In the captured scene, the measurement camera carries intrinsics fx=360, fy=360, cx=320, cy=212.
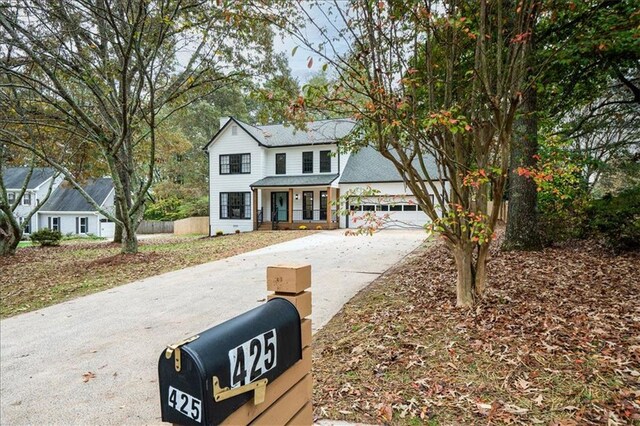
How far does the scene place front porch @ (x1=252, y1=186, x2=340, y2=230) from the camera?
2123cm

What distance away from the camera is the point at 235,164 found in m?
22.4

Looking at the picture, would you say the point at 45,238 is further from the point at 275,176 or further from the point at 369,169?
the point at 369,169

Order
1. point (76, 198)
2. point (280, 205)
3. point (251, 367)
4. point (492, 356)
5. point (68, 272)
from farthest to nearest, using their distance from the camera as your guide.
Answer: point (76, 198) < point (280, 205) < point (68, 272) < point (492, 356) < point (251, 367)

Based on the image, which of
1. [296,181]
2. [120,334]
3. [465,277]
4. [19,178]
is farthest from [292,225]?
[19,178]

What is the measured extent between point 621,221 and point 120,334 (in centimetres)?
820

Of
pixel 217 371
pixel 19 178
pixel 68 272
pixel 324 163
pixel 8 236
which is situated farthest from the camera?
pixel 19 178

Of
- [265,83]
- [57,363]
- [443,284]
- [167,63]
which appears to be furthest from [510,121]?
[167,63]

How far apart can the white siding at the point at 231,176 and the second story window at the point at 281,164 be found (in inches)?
36.8

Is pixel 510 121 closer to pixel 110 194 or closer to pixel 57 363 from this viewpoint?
pixel 57 363

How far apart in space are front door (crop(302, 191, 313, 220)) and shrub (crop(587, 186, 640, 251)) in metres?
16.3

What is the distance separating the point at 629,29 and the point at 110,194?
33.6 m

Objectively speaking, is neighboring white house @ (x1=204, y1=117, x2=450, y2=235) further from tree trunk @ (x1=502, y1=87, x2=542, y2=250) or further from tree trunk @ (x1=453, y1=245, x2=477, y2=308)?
tree trunk @ (x1=453, y1=245, x2=477, y2=308)

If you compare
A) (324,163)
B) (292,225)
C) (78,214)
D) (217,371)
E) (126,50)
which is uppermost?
(126,50)

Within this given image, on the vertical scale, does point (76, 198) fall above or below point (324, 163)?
below
